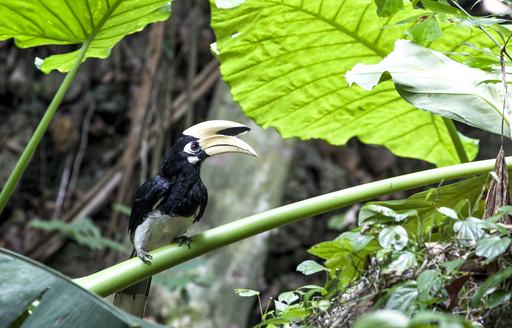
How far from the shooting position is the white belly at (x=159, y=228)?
171cm

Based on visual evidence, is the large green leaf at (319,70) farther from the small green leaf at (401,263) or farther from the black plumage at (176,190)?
the small green leaf at (401,263)

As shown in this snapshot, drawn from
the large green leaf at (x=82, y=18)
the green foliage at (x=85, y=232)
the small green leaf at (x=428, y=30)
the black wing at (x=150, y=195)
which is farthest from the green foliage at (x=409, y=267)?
the green foliage at (x=85, y=232)

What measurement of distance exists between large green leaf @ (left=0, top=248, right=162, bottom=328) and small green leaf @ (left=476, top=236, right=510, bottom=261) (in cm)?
42

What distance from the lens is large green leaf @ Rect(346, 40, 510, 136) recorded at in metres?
1.25

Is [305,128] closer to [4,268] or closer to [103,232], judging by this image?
[4,268]

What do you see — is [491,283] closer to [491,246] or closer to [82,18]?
[491,246]

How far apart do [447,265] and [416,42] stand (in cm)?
52

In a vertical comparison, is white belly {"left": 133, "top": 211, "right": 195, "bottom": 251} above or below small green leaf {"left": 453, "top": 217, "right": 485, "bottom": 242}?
below

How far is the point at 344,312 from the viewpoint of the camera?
109cm

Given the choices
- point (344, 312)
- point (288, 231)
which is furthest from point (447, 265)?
point (288, 231)

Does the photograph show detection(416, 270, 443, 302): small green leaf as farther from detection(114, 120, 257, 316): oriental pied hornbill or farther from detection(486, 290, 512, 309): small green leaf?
detection(114, 120, 257, 316): oriental pied hornbill

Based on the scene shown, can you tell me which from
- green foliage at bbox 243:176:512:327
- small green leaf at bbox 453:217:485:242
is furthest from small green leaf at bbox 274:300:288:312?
small green leaf at bbox 453:217:485:242

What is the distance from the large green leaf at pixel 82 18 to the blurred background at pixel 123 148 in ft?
7.17

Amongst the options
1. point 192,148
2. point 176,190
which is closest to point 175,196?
point 176,190
